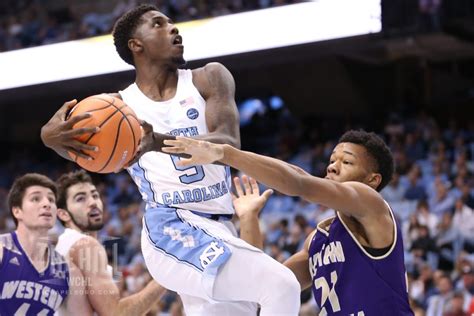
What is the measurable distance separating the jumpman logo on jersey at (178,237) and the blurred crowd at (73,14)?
31.8ft

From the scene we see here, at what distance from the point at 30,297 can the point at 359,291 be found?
82.8 inches

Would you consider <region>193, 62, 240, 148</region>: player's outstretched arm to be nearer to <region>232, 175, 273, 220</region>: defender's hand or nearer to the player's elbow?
the player's elbow

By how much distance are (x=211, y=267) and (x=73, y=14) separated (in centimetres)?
1392

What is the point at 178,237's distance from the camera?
3902 mm

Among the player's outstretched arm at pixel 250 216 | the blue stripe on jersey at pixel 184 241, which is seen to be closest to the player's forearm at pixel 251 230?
the player's outstretched arm at pixel 250 216

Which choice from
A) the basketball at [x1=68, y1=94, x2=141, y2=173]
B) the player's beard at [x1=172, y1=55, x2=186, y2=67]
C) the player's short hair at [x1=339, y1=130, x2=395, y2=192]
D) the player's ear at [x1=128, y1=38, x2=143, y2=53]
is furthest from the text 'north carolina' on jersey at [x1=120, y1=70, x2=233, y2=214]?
the player's short hair at [x1=339, y1=130, x2=395, y2=192]

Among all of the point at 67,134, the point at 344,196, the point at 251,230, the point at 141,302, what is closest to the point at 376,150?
the point at 344,196

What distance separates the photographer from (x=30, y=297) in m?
5.04

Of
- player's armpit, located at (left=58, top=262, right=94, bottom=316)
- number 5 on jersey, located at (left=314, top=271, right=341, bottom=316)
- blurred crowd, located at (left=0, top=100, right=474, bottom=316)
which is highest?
number 5 on jersey, located at (left=314, top=271, right=341, bottom=316)

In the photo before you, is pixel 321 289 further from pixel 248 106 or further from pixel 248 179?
pixel 248 106

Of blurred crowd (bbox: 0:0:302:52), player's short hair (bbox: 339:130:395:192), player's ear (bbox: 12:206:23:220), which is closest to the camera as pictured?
Answer: player's short hair (bbox: 339:130:395:192)

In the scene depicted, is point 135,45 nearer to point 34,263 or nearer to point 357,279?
point 357,279

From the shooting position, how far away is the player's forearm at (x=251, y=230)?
438 cm

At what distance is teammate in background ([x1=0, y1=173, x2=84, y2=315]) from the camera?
504 cm
